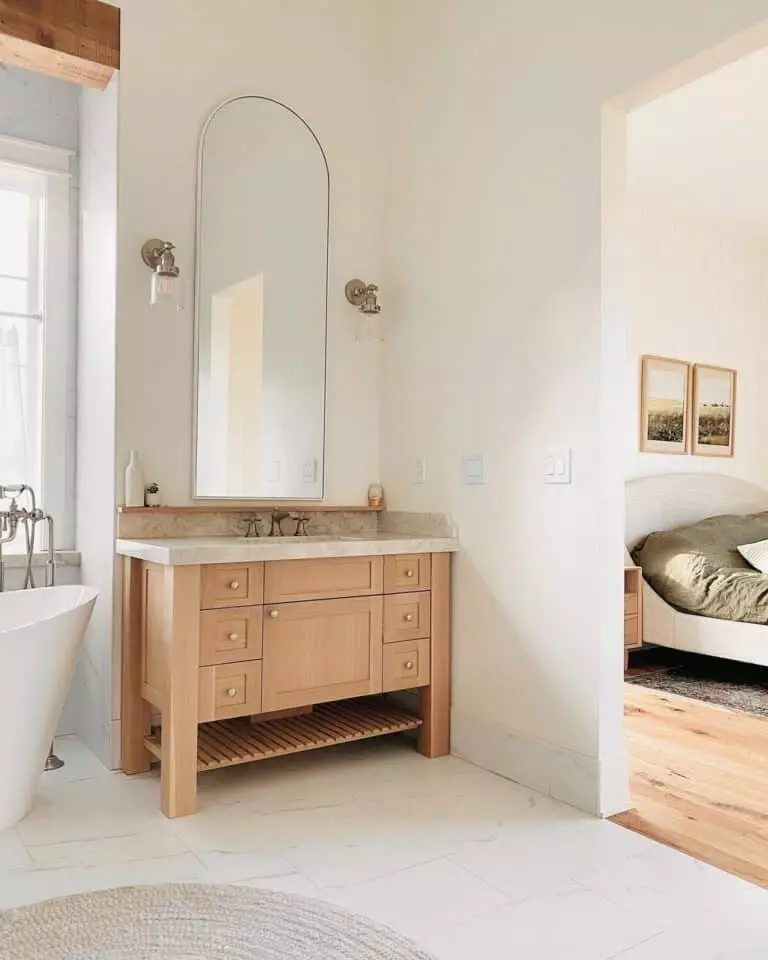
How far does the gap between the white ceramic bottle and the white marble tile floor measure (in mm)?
968

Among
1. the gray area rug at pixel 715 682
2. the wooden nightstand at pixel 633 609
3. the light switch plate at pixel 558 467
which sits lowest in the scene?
the gray area rug at pixel 715 682

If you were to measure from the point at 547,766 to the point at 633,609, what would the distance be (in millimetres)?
2193

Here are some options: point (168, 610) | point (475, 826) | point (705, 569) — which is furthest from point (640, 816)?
point (705, 569)

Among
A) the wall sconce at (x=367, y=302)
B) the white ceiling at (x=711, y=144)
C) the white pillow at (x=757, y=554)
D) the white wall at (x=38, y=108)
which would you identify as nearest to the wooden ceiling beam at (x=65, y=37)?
the white wall at (x=38, y=108)

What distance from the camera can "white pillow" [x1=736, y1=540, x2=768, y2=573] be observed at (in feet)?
15.6

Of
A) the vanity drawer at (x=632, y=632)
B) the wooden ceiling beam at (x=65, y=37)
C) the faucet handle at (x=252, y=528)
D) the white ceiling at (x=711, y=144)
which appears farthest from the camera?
the vanity drawer at (x=632, y=632)

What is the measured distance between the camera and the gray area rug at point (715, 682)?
4078 mm

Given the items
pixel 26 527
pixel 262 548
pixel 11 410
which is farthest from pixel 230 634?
pixel 11 410

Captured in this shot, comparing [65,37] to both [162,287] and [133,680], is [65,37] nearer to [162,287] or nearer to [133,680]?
[162,287]

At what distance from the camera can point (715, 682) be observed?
4.52 metres

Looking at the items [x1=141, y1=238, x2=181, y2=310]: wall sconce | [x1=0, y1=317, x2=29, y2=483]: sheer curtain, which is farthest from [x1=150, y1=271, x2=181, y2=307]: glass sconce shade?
[x1=0, y1=317, x2=29, y2=483]: sheer curtain

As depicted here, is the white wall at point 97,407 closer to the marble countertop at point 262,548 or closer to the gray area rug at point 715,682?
the marble countertop at point 262,548

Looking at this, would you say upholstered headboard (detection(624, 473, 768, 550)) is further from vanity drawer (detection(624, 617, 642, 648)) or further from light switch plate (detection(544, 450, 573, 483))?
light switch plate (detection(544, 450, 573, 483))

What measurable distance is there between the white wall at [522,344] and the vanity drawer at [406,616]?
6.0 inches
